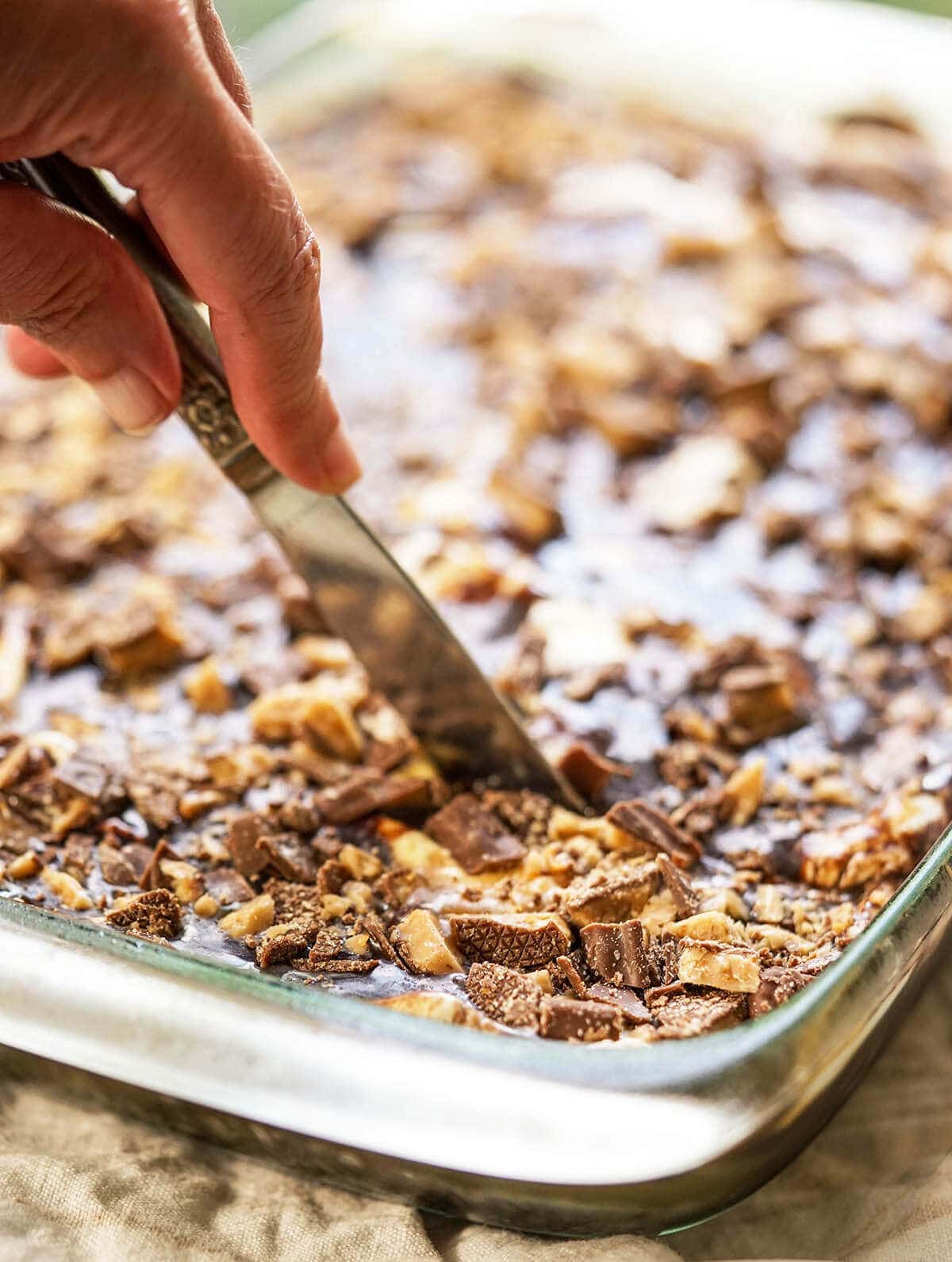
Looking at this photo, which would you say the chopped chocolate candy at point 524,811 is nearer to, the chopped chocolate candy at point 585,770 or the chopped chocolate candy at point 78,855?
the chopped chocolate candy at point 585,770

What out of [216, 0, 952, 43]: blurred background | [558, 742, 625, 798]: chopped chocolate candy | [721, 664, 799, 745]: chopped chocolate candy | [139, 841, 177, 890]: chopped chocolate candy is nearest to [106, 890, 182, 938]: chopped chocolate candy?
[139, 841, 177, 890]: chopped chocolate candy

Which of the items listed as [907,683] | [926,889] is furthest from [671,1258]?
[907,683]

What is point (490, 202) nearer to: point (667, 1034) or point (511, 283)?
point (511, 283)

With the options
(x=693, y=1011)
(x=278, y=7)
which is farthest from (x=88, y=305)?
(x=278, y=7)

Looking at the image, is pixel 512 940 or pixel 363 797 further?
pixel 363 797

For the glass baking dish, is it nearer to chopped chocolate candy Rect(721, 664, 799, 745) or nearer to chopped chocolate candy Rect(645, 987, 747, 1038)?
chopped chocolate candy Rect(645, 987, 747, 1038)

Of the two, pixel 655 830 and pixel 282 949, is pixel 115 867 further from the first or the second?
pixel 655 830
